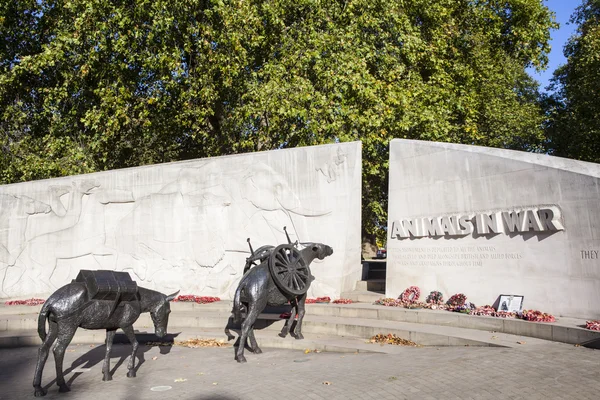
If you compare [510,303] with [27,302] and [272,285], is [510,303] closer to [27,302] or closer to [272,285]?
[272,285]

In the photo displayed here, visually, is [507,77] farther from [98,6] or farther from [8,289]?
[8,289]

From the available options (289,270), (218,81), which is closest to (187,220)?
(218,81)

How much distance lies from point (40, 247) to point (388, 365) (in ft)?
45.6

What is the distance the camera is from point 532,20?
28.0 meters

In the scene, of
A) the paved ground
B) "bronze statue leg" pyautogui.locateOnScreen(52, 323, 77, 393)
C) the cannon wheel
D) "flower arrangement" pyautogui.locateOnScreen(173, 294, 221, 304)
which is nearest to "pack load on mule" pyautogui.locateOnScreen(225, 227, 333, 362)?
the cannon wheel

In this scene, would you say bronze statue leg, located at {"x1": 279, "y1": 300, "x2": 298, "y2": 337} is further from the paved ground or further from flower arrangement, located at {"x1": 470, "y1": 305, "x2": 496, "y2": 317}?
flower arrangement, located at {"x1": 470, "y1": 305, "x2": 496, "y2": 317}

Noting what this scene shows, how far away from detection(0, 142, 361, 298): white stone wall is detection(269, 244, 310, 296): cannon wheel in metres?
4.17

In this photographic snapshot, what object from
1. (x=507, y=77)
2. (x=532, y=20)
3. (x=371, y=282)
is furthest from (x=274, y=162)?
(x=532, y=20)

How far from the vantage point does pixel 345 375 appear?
8.73 meters

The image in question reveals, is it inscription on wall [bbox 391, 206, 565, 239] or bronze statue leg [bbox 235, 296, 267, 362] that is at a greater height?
inscription on wall [bbox 391, 206, 565, 239]

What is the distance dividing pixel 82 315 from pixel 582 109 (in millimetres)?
25793

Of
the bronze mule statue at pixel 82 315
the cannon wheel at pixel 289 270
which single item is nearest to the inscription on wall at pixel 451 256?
the cannon wheel at pixel 289 270

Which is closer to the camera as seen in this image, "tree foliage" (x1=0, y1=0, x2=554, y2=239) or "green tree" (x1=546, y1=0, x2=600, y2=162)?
"tree foliage" (x1=0, y1=0, x2=554, y2=239)

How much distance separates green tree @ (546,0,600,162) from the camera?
83.2 feet
